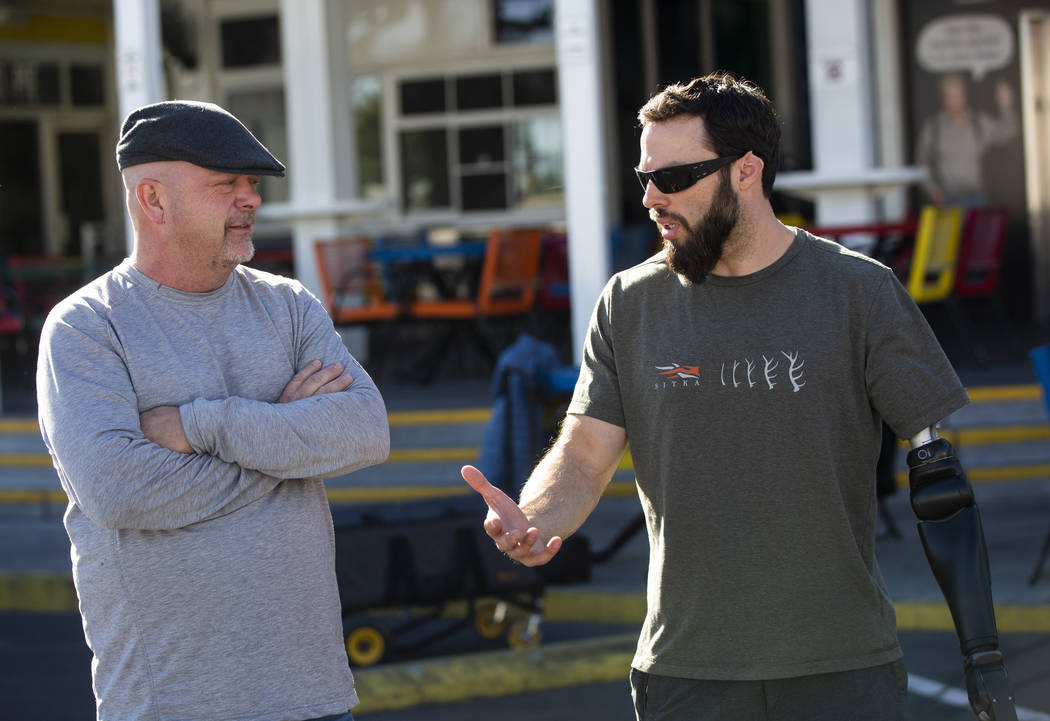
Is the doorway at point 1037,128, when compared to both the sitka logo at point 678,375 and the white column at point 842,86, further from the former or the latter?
the sitka logo at point 678,375

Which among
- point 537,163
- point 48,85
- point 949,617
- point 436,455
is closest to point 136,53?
point 436,455

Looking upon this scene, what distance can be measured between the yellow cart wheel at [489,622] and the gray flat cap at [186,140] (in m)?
3.53

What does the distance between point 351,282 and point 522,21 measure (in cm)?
543

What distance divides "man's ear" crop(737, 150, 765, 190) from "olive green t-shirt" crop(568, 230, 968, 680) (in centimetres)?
15

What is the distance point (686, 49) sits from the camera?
1521cm

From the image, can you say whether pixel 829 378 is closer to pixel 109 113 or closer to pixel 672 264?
pixel 672 264

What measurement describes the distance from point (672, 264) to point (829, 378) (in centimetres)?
35

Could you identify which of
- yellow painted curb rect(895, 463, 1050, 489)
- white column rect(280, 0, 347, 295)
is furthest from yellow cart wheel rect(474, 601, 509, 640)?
white column rect(280, 0, 347, 295)

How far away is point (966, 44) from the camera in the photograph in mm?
12258

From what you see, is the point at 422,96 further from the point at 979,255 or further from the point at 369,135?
the point at 979,255

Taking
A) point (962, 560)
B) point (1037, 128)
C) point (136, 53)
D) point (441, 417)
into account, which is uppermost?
point (136, 53)

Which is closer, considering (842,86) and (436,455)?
(436,455)

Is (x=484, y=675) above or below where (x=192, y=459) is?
below

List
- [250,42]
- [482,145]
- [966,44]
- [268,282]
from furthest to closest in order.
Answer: [250,42]
[482,145]
[966,44]
[268,282]
